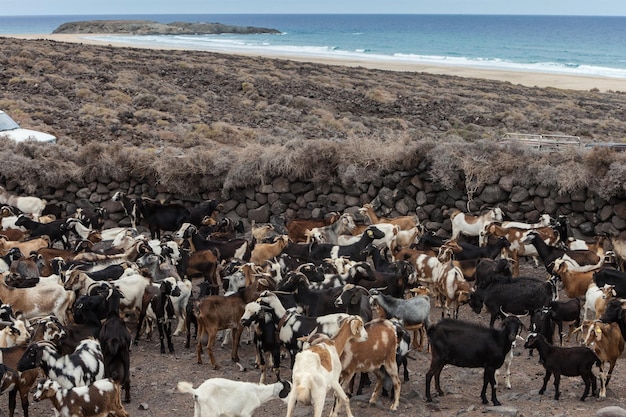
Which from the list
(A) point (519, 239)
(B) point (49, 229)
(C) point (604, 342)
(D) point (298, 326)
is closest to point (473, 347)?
(C) point (604, 342)

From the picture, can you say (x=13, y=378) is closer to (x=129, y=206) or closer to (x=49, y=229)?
(x=49, y=229)

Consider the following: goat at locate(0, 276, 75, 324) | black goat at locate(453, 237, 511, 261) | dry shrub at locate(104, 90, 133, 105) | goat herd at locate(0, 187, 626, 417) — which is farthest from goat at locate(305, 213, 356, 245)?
dry shrub at locate(104, 90, 133, 105)

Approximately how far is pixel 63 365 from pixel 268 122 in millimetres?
24076

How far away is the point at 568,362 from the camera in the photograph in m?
10.1

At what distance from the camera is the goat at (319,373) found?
8.64 meters

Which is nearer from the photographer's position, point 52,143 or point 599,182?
point 599,182

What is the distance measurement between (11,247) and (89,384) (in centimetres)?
654

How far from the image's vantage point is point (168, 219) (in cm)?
1788

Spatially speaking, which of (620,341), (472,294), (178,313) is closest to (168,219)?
(178,313)

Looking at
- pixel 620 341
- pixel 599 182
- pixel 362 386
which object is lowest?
pixel 362 386

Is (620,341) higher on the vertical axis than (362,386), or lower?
higher

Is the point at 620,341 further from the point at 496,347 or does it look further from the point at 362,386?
the point at 362,386

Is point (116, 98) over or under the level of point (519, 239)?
over

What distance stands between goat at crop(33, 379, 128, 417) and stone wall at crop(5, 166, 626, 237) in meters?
9.65
